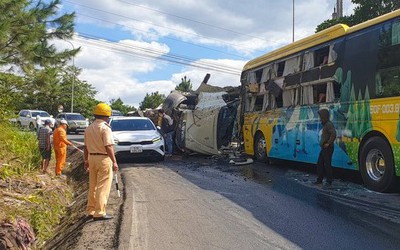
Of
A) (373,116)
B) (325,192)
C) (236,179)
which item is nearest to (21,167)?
(236,179)

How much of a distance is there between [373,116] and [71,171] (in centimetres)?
989

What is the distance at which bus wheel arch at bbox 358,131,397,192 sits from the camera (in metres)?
7.98

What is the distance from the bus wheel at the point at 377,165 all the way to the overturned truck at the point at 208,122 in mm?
7026

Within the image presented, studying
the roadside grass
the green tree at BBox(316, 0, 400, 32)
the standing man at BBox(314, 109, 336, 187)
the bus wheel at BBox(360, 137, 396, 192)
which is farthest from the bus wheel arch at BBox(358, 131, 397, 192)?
the green tree at BBox(316, 0, 400, 32)

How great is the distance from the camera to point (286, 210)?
6984mm

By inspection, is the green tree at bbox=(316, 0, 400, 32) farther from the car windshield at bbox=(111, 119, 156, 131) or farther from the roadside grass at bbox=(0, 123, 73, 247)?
the roadside grass at bbox=(0, 123, 73, 247)

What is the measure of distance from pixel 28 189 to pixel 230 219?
5.33m

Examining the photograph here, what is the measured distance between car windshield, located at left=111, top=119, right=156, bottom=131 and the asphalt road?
447cm

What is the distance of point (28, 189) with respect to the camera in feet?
31.5

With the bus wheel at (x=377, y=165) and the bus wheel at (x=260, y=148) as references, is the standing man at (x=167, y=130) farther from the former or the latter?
the bus wheel at (x=377, y=165)

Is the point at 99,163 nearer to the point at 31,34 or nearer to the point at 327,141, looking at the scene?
the point at 327,141

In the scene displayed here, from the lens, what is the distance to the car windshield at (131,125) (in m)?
14.4

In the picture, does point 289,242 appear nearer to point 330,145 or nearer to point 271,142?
point 330,145

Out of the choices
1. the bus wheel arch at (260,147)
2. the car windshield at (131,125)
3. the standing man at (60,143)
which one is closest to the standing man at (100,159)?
the standing man at (60,143)
